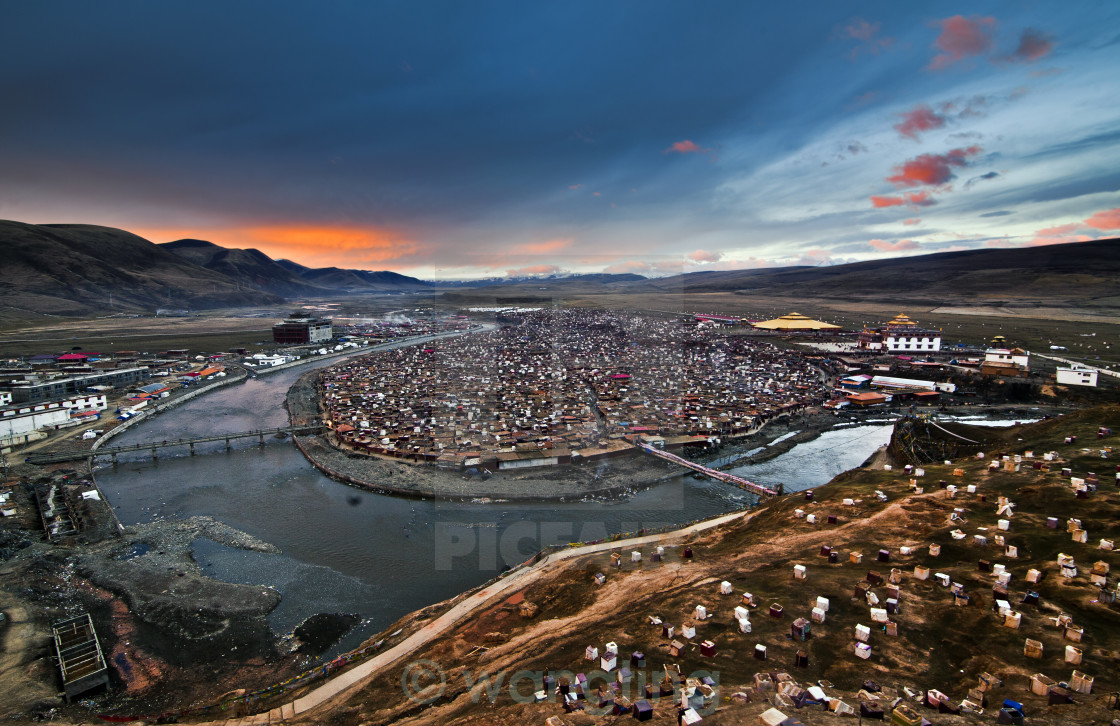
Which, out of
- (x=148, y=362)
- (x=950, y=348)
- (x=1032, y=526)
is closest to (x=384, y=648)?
(x=1032, y=526)

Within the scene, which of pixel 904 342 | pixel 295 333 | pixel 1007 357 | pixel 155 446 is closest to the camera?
pixel 155 446

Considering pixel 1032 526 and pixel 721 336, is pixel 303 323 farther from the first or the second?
pixel 1032 526

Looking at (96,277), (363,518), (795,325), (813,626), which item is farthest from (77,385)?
(96,277)

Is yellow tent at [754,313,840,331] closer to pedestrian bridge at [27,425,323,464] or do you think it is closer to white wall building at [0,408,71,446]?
pedestrian bridge at [27,425,323,464]

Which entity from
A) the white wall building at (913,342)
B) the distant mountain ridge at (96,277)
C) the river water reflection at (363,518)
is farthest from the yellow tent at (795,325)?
the distant mountain ridge at (96,277)

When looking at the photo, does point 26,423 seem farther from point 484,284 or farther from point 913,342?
point 913,342

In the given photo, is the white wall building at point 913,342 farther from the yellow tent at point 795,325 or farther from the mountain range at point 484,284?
the mountain range at point 484,284
